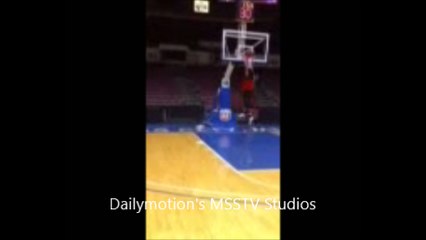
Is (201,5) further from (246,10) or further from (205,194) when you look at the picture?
(205,194)

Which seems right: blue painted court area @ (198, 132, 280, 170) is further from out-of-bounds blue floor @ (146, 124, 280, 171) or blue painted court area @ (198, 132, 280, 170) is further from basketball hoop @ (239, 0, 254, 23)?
basketball hoop @ (239, 0, 254, 23)

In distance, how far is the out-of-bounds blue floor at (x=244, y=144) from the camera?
5531mm

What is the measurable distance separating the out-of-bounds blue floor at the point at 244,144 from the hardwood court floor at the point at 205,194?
275 mm

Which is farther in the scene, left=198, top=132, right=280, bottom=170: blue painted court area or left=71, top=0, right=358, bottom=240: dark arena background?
left=198, top=132, right=280, bottom=170: blue painted court area

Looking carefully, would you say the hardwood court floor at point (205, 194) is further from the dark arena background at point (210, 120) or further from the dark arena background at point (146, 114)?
the dark arena background at point (146, 114)

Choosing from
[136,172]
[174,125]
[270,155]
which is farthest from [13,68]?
[174,125]

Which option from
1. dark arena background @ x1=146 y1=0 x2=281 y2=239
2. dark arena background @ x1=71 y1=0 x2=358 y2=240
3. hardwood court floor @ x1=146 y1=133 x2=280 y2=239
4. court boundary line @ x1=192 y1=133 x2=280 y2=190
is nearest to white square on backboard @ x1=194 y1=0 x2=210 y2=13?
dark arena background @ x1=146 y1=0 x2=281 y2=239

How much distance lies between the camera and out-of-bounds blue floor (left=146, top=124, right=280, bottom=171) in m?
5.53

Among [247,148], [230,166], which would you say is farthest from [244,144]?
[230,166]

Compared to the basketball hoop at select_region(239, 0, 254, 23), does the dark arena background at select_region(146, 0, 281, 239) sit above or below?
below
